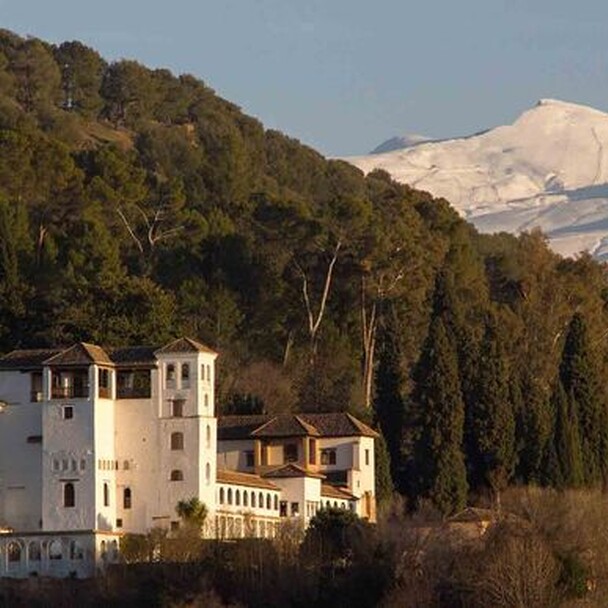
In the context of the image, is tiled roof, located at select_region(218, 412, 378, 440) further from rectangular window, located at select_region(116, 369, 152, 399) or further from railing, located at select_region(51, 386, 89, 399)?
railing, located at select_region(51, 386, 89, 399)

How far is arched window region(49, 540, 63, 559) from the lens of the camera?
208ft

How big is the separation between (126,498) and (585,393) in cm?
1598

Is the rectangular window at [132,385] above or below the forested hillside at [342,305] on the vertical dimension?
below

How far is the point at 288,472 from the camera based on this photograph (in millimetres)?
69438

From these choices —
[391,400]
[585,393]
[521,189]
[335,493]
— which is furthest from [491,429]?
[521,189]

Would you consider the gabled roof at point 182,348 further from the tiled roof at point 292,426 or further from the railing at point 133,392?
the tiled roof at point 292,426

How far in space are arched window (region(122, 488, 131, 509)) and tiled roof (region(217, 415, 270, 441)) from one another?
6367 mm

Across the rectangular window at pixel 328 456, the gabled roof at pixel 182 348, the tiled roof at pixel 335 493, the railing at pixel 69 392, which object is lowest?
the tiled roof at pixel 335 493

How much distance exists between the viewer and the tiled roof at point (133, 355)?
66.1 m

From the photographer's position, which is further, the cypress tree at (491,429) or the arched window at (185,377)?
the cypress tree at (491,429)

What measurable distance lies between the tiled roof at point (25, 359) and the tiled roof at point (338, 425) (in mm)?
8484

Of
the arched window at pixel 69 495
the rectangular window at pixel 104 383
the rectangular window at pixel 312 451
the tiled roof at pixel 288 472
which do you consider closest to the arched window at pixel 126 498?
the arched window at pixel 69 495

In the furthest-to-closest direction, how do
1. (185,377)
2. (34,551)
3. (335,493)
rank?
(335,493) < (185,377) < (34,551)

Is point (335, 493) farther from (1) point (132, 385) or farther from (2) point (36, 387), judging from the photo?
(2) point (36, 387)
